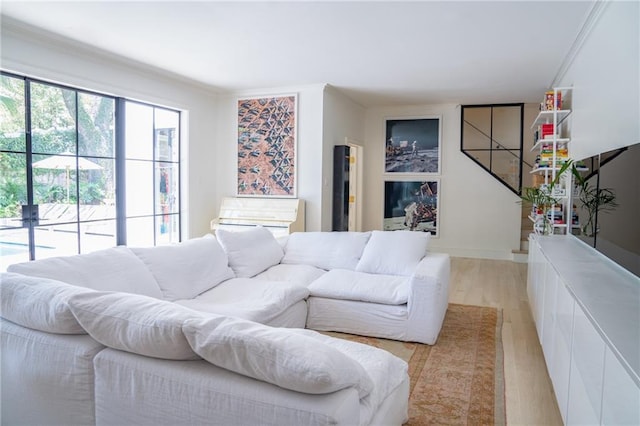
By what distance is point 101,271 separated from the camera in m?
2.52

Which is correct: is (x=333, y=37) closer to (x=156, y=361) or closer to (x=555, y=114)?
(x=555, y=114)

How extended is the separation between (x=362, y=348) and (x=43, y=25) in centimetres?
396

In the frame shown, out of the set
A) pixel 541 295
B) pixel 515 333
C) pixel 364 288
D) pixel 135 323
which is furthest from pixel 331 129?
pixel 135 323

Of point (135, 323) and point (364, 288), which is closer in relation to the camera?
point (135, 323)

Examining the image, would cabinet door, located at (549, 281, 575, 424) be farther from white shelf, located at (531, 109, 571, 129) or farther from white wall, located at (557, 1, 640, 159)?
white shelf, located at (531, 109, 571, 129)

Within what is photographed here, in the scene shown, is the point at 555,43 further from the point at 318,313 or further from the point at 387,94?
the point at 318,313

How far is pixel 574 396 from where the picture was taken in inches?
70.4

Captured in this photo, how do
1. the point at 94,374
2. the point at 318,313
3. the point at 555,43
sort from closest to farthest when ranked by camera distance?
1. the point at 94,374
2. the point at 318,313
3. the point at 555,43

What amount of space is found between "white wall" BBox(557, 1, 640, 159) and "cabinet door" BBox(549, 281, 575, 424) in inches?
45.5

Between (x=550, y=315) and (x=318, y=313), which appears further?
(x=318, y=313)

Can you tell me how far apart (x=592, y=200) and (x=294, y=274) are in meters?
2.40

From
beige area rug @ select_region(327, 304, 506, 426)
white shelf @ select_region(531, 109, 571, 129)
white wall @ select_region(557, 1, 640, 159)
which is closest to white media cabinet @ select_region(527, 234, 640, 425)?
beige area rug @ select_region(327, 304, 506, 426)

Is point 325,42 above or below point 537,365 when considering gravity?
above

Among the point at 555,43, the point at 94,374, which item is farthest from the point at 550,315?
the point at 555,43
